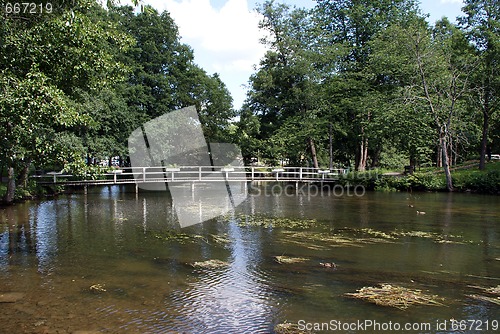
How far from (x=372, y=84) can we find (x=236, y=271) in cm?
2519

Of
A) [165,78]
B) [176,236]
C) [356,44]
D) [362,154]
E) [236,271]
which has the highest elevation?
[356,44]

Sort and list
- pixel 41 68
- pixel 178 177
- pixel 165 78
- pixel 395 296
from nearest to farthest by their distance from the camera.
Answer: pixel 395 296 < pixel 41 68 < pixel 178 177 < pixel 165 78

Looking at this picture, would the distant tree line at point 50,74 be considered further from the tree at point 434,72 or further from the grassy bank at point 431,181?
the tree at point 434,72

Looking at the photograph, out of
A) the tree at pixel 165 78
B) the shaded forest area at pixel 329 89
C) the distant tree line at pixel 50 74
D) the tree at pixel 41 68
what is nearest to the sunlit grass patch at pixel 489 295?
the distant tree line at pixel 50 74

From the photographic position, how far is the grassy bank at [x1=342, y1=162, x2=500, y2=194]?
837 inches

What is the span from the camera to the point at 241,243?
8.96 metres

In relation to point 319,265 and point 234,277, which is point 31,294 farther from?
point 319,265

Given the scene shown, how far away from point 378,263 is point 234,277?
2.81 metres

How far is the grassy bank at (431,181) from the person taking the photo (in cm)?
2127

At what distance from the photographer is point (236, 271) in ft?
22.3

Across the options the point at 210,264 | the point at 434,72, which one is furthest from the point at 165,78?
the point at 210,264

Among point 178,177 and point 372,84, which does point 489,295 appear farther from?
point 372,84

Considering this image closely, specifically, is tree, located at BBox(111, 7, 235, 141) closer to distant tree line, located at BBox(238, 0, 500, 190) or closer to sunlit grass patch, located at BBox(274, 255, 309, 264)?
distant tree line, located at BBox(238, 0, 500, 190)

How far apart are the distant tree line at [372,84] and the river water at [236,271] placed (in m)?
13.1
